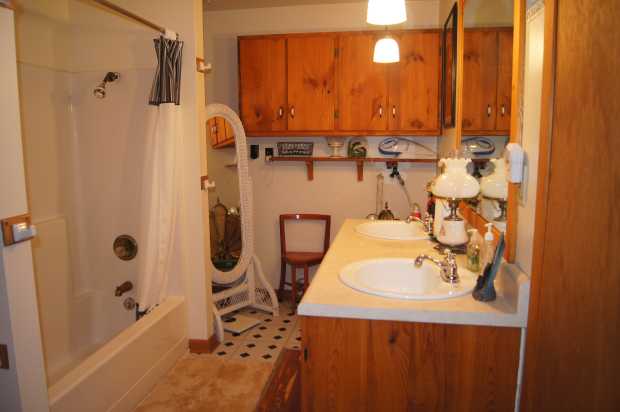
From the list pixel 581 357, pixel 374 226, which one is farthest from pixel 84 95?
pixel 581 357

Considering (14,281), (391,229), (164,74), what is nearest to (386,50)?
(391,229)

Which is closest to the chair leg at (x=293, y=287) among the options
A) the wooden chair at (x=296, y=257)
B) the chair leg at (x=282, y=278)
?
the wooden chair at (x=296, y=257)

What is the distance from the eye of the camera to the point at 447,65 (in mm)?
3039

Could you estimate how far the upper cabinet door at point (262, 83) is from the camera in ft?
11.6

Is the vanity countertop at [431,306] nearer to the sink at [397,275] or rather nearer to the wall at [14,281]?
the sink at [397,275]

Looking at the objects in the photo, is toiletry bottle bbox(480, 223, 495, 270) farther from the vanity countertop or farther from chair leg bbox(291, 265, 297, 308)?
chair leg bbox(291, 265, 297, 308)

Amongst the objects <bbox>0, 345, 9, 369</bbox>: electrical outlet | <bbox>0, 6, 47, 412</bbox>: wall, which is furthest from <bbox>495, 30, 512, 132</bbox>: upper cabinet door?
<bbox>0, 345, 9, 369</bbox>: electrical outlet

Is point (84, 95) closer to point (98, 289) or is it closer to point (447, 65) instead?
point (98, 289)

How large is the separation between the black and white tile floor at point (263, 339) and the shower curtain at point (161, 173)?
27.1 inches

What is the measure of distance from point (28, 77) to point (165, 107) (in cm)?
91

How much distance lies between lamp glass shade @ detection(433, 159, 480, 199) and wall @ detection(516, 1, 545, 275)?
38 centimetres

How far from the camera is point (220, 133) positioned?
11.8 feet

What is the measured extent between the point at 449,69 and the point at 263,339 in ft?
7.50

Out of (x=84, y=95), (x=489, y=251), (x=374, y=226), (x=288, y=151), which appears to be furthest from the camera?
(x=288, y=151)
